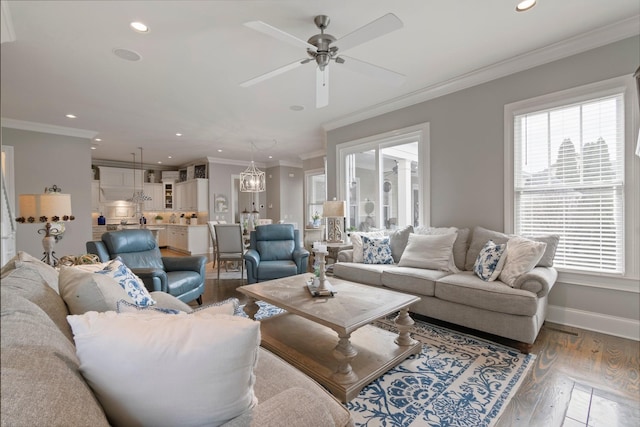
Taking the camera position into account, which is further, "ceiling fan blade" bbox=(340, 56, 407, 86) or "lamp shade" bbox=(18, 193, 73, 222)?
"lamp shade" bbox=(18, 193, 73, 222)

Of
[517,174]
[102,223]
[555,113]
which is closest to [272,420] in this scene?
[517,174]

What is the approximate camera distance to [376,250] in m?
3.78

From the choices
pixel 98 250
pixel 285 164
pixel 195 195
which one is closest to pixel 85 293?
pixel 98 250

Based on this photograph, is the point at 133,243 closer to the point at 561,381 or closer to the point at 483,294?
the point at 483,294

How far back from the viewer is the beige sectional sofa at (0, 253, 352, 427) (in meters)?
0.53

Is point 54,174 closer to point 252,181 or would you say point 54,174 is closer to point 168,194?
point 252,181

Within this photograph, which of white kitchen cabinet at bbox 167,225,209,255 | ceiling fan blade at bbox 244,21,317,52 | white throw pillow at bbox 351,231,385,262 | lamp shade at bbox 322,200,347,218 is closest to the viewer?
ceiling fan blade at bbox 244,21,317,52

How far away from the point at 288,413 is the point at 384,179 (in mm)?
4168

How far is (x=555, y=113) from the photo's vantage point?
117 inches

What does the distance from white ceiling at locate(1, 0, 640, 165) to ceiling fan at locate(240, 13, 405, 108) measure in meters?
0.23

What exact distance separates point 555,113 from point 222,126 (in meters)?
4.80

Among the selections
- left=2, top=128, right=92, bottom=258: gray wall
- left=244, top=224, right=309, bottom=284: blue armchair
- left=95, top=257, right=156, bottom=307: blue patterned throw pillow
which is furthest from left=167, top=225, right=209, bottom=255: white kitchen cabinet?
left=95, top=257, right=156, bottom=307: blue patterned throw pillow

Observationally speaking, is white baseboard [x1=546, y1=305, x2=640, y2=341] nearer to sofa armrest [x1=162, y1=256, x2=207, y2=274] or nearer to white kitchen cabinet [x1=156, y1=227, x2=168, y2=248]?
sofa armrest [x1=162, y1=256, x2=207, y2=274]

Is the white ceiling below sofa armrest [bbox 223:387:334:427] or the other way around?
the other way around
